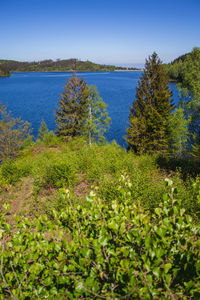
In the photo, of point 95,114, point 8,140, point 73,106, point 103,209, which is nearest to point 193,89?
point 95,114

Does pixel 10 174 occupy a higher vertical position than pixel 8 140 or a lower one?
lower

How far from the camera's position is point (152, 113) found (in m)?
18.3

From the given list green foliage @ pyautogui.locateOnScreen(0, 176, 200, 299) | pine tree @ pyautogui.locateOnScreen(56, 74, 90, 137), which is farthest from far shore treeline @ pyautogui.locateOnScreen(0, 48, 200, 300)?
pine tree @ pyautogui.locateOnScreen(56, 74, 90, 137)

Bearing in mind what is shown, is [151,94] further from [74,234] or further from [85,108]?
[74,234]

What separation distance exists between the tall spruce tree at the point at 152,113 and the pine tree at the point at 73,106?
665 centimetres

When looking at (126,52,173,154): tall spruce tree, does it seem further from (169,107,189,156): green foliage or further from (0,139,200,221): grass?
(0,139,200,221): grass

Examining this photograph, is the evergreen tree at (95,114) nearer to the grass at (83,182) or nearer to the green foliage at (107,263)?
the grass at (83,182)

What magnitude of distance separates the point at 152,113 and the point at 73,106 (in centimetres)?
1027

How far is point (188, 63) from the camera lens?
18.3 meters

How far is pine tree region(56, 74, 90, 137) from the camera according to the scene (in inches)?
961

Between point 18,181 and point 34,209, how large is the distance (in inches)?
129

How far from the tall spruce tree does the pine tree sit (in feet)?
21.8

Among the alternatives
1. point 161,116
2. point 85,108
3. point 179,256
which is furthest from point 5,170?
point 85,108

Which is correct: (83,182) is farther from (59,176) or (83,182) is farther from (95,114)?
(95,114)
